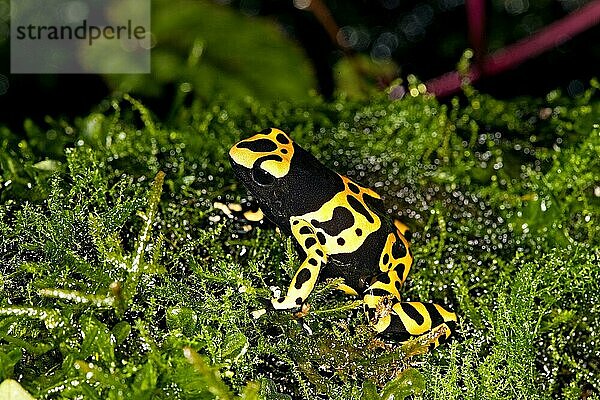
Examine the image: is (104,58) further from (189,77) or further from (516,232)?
(516,232)

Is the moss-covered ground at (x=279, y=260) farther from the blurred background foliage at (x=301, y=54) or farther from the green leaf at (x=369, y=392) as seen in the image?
→ the blurred background foliage at (x=301, y=54)

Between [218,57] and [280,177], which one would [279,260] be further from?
[218,57]

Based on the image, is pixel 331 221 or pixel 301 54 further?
pixel 301 54

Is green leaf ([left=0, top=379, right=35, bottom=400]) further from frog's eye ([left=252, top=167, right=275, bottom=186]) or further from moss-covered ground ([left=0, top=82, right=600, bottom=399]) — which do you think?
frog's eye ([left=252, top=167, right=275, bottom=186])

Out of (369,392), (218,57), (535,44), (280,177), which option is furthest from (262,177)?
(535,44)

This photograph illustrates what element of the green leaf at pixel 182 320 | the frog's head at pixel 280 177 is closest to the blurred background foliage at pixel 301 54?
the frog's head at pixel 280 177

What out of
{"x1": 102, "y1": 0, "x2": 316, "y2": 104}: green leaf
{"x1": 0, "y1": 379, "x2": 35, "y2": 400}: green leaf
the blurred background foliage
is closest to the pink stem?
the blurred background foliage

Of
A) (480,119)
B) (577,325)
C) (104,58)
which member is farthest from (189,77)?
(577,325)
